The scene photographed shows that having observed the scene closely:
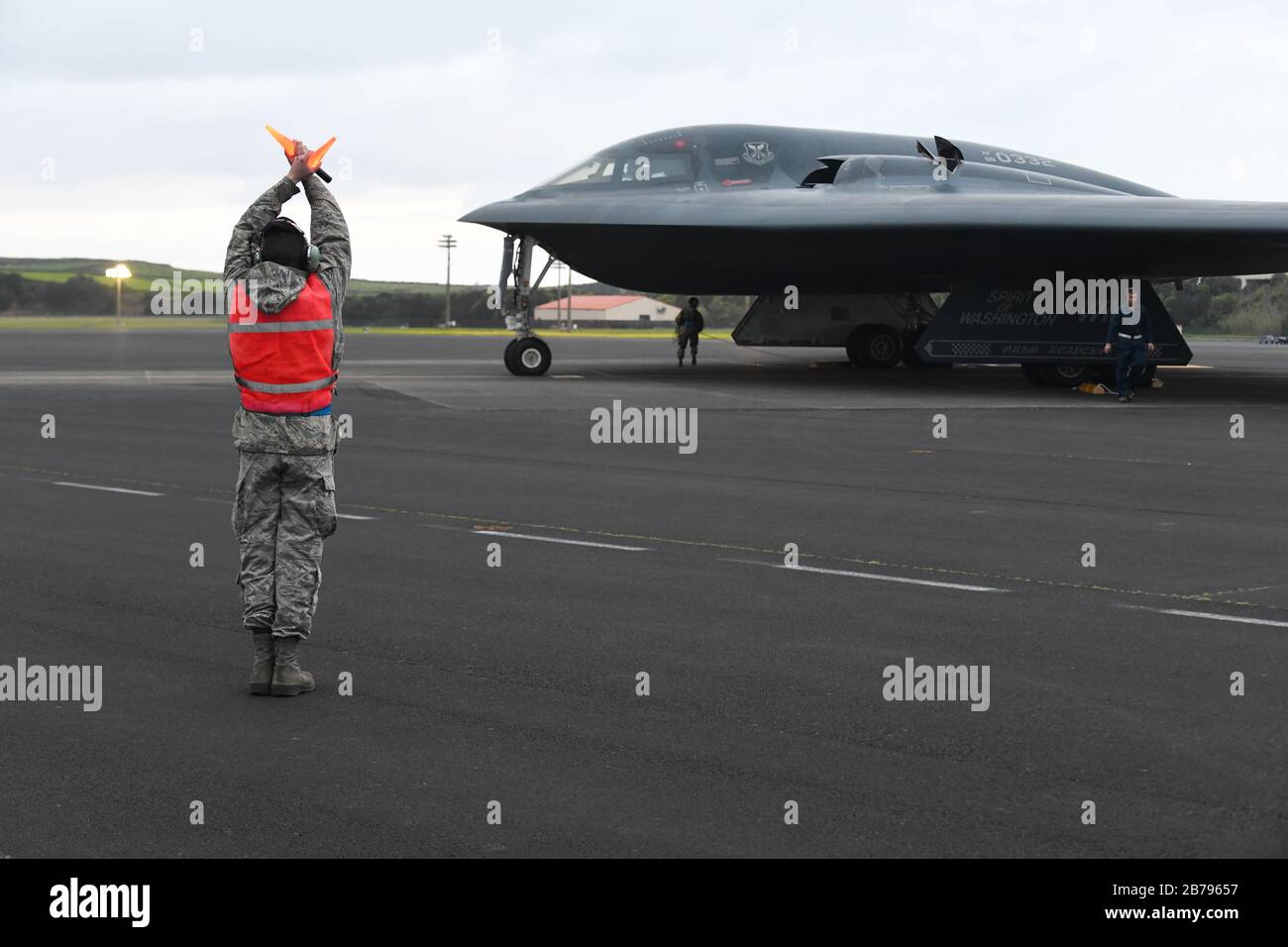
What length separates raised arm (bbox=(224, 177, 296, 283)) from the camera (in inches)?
285

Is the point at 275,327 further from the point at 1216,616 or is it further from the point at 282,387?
the point at 1216,616

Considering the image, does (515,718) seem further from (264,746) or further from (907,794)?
(907,794)

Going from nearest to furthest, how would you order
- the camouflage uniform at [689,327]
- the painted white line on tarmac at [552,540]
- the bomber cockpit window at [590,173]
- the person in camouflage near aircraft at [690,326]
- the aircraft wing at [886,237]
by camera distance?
the painted white line on tarmac at [552,540] → the aircraft wing at [886,237] → the bomber cockpit window at [590,173] → the person in camouflage near aircraft at [690,326] → the camouflage uniform at [689,327]

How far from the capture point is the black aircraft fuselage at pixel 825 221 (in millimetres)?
27672

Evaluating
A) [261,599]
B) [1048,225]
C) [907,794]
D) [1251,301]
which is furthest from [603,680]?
[1251,301]

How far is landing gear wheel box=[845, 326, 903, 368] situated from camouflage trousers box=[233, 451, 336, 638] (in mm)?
28662

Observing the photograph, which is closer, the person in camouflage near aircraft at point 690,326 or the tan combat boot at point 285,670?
the tan combat boot at point 285,670

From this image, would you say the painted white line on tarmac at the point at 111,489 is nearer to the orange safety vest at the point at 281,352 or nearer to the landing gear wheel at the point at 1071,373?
the orange safety vest at the point at 281,352

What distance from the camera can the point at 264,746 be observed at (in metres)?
6.26

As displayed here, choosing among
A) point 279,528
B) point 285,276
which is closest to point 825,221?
point 285,276

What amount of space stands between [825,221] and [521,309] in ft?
21.6

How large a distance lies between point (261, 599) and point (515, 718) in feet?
4.50

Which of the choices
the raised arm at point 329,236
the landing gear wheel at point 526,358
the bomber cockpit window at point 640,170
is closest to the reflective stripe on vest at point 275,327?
the raised arm at point 329,236

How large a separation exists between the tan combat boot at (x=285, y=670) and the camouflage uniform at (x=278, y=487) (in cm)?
4
